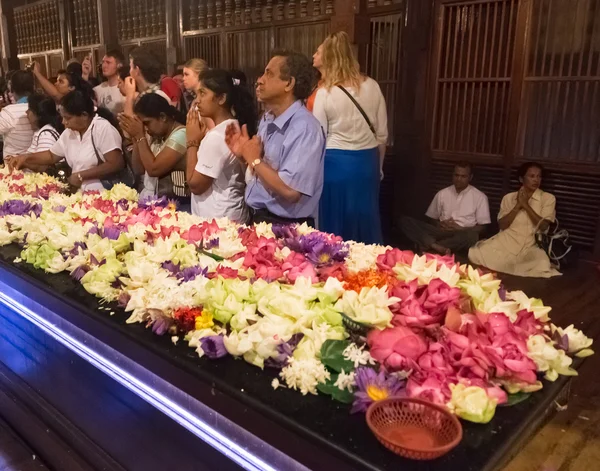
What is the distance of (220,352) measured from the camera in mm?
1308

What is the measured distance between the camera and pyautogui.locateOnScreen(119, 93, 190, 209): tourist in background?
9.58 feet

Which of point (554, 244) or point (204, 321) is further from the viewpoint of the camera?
point (554, 244)

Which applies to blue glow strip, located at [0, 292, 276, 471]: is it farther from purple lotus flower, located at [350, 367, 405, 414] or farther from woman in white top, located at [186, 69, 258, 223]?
woman in white top, located at [186, 69, 258, 223]

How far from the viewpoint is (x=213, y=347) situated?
4.31ft

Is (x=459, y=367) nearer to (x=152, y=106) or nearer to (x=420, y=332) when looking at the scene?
(x=420, y=332)

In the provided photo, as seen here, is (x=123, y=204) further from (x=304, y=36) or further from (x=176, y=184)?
(x=304, y=36)

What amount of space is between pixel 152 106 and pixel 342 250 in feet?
5.09

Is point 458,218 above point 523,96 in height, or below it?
below

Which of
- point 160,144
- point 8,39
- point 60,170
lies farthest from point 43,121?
point 8,39

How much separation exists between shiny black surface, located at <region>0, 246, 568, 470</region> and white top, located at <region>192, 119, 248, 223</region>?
1.15 m

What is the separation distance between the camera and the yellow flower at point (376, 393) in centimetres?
108

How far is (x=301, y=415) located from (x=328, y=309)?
33cm

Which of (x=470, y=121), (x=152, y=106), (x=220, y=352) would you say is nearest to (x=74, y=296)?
(x=220, y=352)

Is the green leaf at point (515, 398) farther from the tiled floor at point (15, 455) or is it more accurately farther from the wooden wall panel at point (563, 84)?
the wooden wall panel at point (563, 84)
